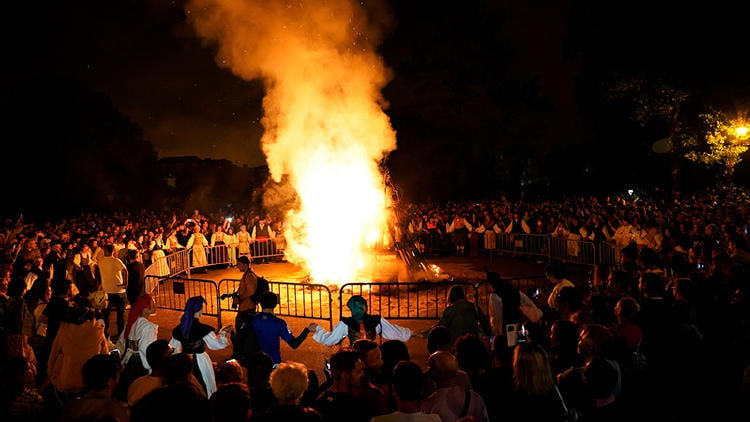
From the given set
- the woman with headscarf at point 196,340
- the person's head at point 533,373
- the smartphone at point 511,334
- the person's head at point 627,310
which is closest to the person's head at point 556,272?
the person's head at point 627,310

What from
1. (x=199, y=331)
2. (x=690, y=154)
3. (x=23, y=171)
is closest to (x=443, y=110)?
(x=690, y=154)

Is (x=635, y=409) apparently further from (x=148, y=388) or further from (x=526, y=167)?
(x=526, y=167)

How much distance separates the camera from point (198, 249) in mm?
17453

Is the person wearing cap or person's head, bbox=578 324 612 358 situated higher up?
person's head, bbox=578 324 612 358

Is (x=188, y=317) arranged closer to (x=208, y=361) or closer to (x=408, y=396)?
(x=208, y=361)

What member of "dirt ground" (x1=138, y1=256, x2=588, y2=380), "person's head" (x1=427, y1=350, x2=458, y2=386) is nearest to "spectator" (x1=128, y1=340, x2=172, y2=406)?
"person's head" (x1=427, y1=350, x2=458, y2=386)

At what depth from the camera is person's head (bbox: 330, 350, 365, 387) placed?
13.1 ft

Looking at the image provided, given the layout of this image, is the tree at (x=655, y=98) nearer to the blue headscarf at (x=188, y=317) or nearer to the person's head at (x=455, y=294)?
the person's head at (x=455, y=294)

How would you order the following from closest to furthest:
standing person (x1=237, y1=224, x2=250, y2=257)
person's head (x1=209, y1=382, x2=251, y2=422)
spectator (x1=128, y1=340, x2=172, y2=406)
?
person's head (x1=209, y1=382, x2=251, y2=422), spectator (x1=128, y1=340, x2=172, y2=406), standing person (x1=237, y1=224, x2=250, y2=257)

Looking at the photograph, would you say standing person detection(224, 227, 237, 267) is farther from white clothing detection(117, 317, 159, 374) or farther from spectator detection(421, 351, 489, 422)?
spectator detection(421, 351, 489, 422)

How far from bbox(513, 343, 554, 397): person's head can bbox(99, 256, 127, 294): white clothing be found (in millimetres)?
9204

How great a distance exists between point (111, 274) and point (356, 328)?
6862mm

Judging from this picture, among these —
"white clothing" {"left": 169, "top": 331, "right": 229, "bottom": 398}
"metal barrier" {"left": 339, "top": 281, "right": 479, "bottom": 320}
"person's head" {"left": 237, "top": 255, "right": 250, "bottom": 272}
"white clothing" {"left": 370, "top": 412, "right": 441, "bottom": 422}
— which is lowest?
"metal barrier" {"left": 339, "top": 281, "right": 479, "bottom": 320}

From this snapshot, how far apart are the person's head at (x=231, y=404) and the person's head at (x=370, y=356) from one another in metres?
1.40
